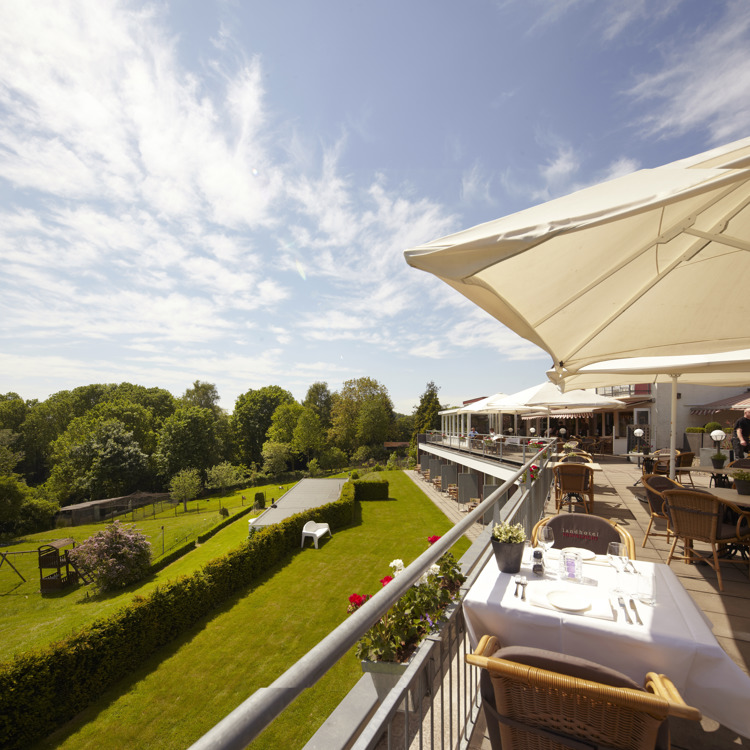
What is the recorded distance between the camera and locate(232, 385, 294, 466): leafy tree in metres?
53.7

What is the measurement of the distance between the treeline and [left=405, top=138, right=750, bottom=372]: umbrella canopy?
1706 inches

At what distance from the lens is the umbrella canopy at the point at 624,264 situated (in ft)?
4.68

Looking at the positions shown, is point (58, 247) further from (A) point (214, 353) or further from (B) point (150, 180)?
(A) point (214, 353)

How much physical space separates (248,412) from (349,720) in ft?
184

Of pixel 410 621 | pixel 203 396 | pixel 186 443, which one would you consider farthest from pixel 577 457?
pixel 203 396

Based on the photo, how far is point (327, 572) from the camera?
631 inches

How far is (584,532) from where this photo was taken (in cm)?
377

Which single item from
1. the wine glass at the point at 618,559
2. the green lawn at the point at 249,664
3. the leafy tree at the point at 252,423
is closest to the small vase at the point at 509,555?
the wine glass at the point at 618,559

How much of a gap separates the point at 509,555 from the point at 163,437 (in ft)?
164

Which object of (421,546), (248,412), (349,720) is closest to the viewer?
(349,720)

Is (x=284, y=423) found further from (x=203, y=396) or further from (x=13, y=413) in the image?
(x=13, y=413)

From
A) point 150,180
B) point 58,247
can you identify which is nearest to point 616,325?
point 150,180

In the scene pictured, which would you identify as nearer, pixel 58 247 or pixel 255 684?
pixel 255 684

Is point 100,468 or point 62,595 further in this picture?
point 100,468
